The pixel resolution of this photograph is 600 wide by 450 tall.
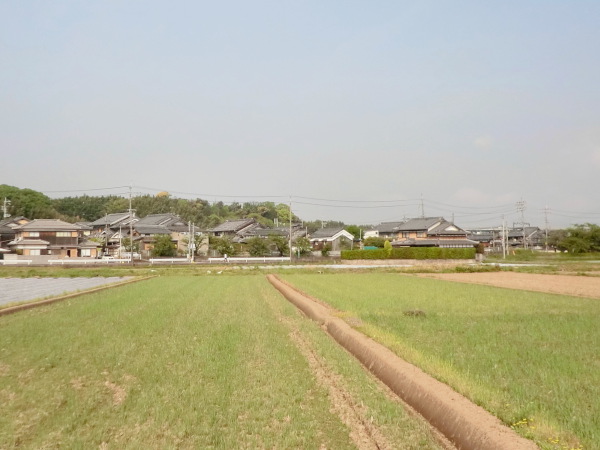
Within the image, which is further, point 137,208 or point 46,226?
point 137,208

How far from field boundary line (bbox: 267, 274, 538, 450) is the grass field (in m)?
0.23

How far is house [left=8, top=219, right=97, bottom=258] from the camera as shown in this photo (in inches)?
2267

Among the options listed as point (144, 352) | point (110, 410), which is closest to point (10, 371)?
point (144, 352)

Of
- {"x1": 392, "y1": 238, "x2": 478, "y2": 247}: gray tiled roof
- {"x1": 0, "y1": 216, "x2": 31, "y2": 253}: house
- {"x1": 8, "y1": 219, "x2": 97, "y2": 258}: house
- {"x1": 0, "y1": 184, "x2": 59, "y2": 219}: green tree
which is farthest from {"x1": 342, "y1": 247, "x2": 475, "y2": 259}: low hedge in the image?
{"x1": 0, "y1": 184, "x2": 59, "y2": 219}: green tree

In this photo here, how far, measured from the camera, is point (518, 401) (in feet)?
16.3

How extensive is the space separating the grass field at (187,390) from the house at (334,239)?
66853 millimetres

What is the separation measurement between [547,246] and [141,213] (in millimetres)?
71813

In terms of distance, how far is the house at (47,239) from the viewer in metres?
57.6

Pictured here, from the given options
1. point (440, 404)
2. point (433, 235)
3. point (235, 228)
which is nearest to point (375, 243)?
point (433, 235)

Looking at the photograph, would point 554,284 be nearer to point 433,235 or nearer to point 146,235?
point 433,235

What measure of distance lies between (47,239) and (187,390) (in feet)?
198

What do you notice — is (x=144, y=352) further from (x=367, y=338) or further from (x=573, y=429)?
(x=573, y=429)

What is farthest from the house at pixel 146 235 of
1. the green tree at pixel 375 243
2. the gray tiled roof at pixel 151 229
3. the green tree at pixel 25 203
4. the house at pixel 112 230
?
the green tree at pixel 375 243

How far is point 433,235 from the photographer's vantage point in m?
75.1
